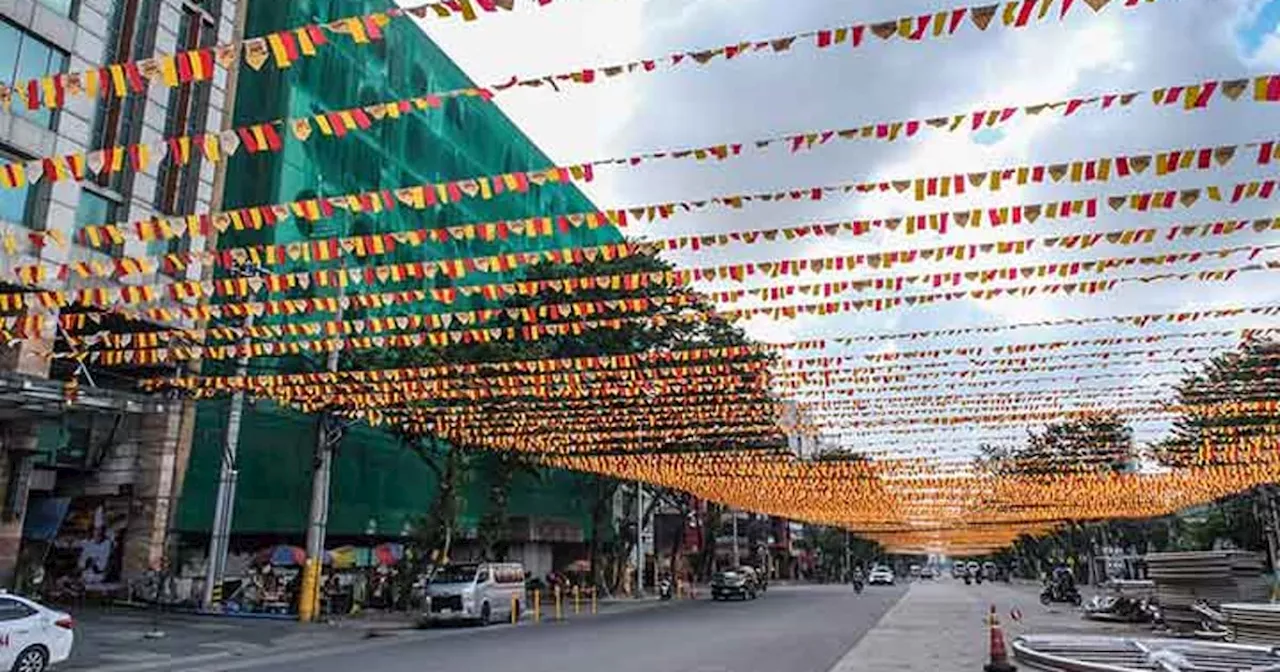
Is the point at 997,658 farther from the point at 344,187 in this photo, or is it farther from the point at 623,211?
the point at 344,187

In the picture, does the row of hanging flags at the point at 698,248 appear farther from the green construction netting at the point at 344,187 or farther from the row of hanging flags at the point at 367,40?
the green construction netting at the point at 344,187

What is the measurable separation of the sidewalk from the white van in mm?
10262

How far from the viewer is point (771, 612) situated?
3078 cm

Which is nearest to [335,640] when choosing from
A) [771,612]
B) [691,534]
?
[771,612]

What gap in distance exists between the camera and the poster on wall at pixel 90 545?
Result: 2709 cm

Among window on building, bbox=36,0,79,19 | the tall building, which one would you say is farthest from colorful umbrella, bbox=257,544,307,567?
window on building, bbox=36,0,79,19

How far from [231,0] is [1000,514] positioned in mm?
49234

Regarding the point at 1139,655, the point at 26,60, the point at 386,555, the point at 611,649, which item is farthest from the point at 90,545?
the point at 1139,655

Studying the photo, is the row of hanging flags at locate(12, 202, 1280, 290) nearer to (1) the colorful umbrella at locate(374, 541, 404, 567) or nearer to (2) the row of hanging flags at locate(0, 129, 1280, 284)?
(2) the row of hanging flags at locate(0, 129, 1280, 284)

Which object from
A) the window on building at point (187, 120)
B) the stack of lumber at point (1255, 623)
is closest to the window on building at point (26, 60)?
the window on building at point (187, 120)

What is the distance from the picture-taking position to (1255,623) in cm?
1455

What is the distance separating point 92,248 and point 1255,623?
28152 millimetres

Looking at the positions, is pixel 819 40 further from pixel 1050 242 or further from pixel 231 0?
pixel 231 0

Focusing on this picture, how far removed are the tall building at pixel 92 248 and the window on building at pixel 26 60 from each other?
0.03 m
